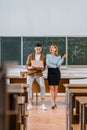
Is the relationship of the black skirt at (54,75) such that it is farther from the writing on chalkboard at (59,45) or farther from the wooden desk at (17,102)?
the wooden desk at (17,102)

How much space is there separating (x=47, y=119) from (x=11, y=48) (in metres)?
4.16

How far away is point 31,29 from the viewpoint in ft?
31.9

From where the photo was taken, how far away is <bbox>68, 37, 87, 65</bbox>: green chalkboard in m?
9.73

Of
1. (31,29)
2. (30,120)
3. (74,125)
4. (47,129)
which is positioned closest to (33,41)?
(31,29)

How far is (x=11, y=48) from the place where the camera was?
9.73 m

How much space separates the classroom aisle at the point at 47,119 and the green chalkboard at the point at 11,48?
2516 mm

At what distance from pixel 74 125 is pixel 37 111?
334 cm

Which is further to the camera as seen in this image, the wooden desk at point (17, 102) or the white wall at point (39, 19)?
the white wall at point (39, 19)

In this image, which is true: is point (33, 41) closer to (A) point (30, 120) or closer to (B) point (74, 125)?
(A) point (30, 120)

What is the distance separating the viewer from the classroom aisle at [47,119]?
529 centimetres

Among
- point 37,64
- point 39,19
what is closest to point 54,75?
point 37,64

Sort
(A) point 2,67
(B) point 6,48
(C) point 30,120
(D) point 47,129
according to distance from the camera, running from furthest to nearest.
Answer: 1. (B) point 6,48
2. (C) point 30,120
3. (D) point 47,129
4. (A) point 2,67

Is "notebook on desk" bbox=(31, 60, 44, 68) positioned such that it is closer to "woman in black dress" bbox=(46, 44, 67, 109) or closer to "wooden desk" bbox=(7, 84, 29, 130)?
"woman in black dress" bbox=(46, 44, 67, 109)

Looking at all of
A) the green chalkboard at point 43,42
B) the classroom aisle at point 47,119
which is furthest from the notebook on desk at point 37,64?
the green chalkboard at point 43,42
